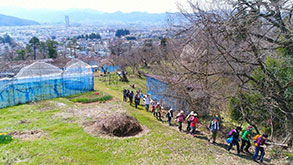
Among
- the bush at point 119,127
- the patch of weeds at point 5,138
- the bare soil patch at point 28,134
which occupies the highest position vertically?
the bush at point 119,127

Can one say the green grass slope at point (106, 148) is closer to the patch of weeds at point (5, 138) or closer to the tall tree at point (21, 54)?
the patch of weeds at point (5, 138)

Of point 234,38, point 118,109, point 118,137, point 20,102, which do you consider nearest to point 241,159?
point 234,38

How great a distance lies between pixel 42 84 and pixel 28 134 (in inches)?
397

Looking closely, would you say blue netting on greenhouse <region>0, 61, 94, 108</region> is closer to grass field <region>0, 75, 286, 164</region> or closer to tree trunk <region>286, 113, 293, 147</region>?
grass field <region>0, 75, 286, 164</region>

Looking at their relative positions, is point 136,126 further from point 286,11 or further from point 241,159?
point 286,11

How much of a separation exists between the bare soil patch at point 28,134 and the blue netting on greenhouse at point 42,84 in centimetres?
796

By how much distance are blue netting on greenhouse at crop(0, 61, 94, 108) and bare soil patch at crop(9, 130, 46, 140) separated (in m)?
7.96

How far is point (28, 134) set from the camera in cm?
1203

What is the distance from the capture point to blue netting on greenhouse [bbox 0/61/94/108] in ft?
62.6

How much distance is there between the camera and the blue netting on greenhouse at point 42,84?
62.6ft

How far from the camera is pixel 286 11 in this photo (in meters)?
8.37

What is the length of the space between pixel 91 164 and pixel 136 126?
4.04 meters

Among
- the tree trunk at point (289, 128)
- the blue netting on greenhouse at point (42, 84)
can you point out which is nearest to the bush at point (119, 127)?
the tree trunk at point (289, 128)

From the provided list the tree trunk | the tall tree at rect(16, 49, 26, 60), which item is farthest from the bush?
the tall tree at rect(16, 49, 26, 60)
